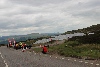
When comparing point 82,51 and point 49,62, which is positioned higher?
point 82,51

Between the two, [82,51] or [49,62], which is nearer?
[49,62]

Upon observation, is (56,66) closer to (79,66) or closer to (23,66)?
(79,66)

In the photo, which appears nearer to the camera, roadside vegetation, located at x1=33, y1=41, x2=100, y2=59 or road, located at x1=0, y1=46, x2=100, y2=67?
road, located at x1=0, y1=46, x2=100, y2=67

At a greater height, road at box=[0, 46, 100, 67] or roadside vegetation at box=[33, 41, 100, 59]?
roadside vegetation at box=[33, 41, 100, 59]

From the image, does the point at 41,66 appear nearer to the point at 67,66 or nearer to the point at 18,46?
the point at 67,66

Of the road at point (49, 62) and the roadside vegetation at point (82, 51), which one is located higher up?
the roadside vegetation at point (82, 51)

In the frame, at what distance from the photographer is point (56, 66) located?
21812 millimetres

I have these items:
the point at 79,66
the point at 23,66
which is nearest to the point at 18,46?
the point at 23,66

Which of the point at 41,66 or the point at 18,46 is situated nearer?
the point at 41,66

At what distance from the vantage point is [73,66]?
21.0m

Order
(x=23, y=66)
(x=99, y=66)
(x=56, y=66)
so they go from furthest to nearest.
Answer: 1. (x=23, y=66)
2. (x=56, y=66)
3. (x=99, y=66)

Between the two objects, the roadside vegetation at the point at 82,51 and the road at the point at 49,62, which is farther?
the roadside vegetation at the point at 82,51

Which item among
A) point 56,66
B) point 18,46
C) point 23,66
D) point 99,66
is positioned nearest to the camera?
point 99,66

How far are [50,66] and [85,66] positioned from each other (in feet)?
10.8
